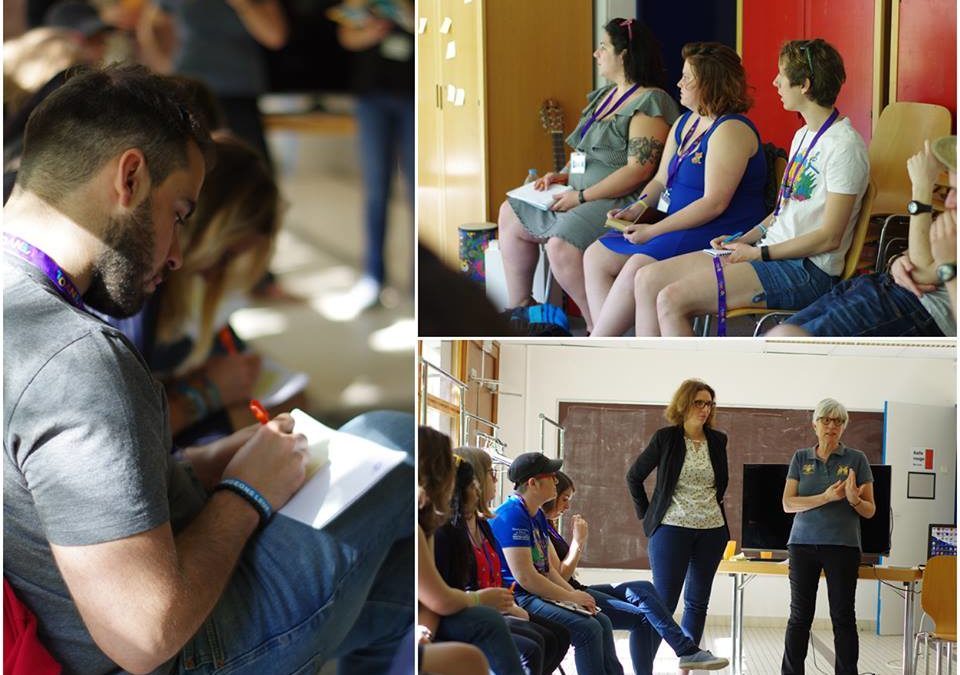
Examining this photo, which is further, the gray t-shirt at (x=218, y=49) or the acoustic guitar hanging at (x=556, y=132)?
the gray t-shirt at (x=218, y=49)

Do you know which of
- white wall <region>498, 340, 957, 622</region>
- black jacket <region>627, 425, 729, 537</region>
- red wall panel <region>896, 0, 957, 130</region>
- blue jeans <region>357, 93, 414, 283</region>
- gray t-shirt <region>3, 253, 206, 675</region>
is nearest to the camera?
gray t-shirt <region>3, 253, 206, 675</region>

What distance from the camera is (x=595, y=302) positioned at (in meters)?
2.19

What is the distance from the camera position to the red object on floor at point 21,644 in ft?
6.37

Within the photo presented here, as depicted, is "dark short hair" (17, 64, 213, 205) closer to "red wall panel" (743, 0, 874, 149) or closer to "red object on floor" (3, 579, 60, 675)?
"red object on floor" (3, 579, 60, 675)

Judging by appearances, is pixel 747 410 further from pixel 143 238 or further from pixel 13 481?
pixel 13 481

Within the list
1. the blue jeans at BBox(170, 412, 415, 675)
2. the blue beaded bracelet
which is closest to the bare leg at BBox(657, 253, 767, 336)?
the blue jeans at BBox(170, 412, 415, 675)

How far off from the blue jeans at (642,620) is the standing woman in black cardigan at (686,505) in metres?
0.02

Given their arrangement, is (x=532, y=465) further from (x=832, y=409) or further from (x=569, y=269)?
(x=832, y=409)

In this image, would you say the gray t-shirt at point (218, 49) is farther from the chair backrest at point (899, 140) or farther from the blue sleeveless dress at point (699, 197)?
the chair backrest at point (899, 140)

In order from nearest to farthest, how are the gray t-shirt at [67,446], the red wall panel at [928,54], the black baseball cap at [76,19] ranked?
1. the gray t-shirt at [67,446]
2. the red wall panel at [928,54]
3. the black baseball cap at [76,19]

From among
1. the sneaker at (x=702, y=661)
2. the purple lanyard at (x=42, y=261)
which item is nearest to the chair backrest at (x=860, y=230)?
the sneaker at (x=702, y=661)

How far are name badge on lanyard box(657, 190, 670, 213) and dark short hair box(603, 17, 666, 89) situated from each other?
8.1 inches

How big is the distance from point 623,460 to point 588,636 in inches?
14.5

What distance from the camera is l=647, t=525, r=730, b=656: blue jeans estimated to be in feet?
7.20
